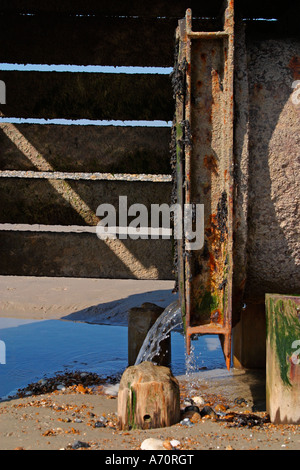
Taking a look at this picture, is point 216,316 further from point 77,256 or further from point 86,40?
point 86,40

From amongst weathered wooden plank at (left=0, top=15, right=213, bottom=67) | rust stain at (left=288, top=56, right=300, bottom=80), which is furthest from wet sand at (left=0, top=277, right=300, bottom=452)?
weathered wooden plank at (left=0, top=15, right=213, bottom=67)

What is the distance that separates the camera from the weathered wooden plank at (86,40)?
16.5 ft

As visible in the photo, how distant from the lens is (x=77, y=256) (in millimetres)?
5137

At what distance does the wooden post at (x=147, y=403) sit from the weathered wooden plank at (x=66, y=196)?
2.07 meters

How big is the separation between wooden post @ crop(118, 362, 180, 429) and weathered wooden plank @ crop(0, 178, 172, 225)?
6.79 ft

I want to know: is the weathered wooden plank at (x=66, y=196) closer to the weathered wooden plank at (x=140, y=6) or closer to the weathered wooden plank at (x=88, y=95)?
the weathered wooden plank at (x=88, y=95)

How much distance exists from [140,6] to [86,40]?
2.19ft

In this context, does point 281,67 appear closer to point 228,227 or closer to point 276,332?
point 228,227

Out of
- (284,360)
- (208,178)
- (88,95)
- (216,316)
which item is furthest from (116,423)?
(88,95)

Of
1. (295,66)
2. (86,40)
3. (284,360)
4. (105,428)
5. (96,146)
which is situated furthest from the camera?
(86,40)

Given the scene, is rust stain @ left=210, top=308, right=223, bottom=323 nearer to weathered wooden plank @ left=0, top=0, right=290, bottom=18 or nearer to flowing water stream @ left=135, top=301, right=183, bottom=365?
flowing water stream @ left=135, top=301, right=183, bottom=365
